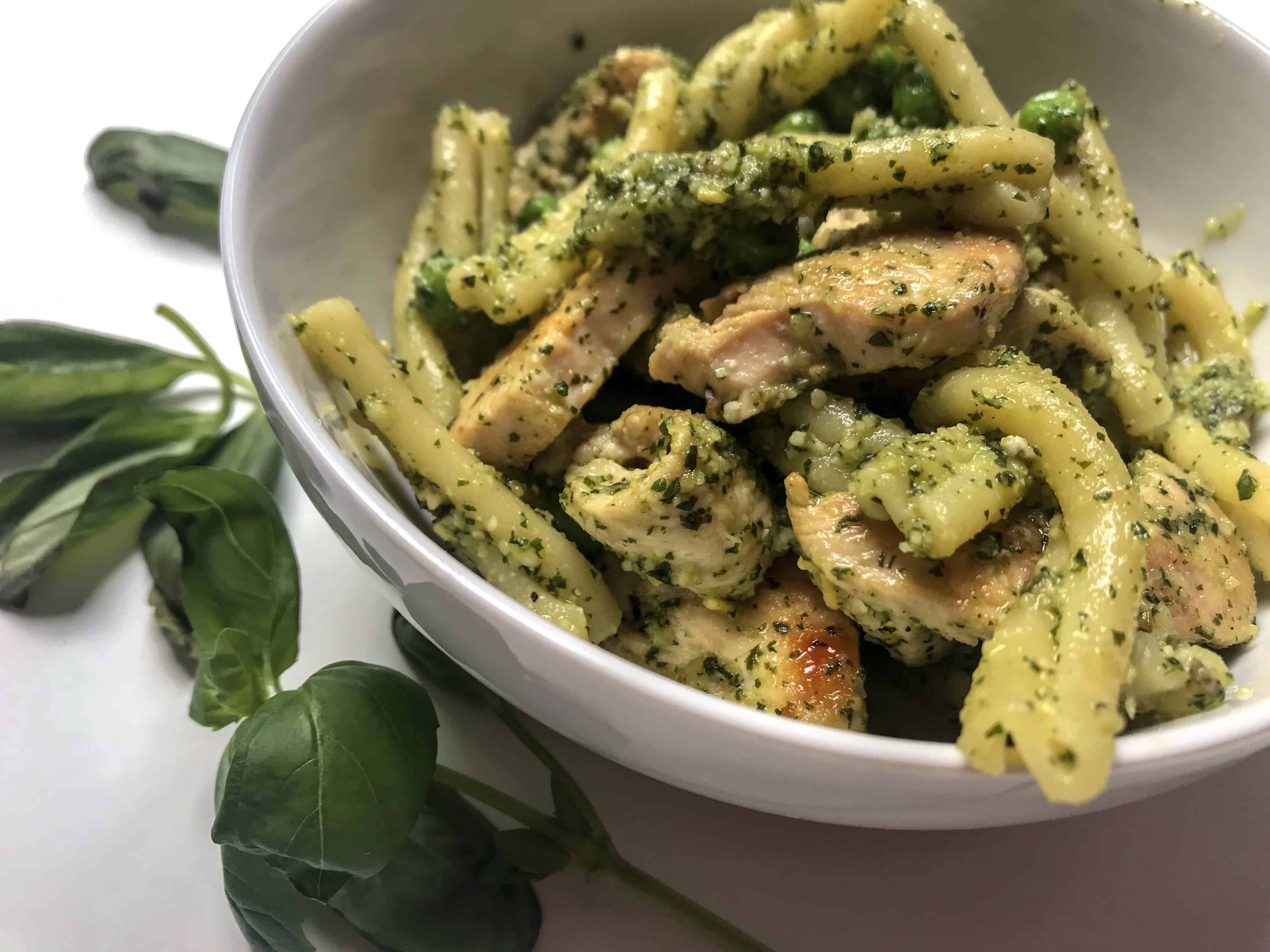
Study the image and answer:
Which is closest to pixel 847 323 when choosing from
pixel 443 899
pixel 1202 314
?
pixel 1202 314

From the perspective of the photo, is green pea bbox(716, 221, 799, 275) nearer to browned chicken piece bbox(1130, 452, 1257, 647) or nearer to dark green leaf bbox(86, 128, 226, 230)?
browned chicken piece bbox(1130, 452, 1257, 647)

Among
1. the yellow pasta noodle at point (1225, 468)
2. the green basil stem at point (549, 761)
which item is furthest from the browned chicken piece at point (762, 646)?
the yellow pasta noodle at point (1225, 468)

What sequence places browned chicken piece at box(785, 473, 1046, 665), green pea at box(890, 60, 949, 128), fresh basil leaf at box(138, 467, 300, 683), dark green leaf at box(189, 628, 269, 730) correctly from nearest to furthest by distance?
browned chicken piece at box(785, 473, 1046, 665) < dark green leaf at box(189, 628, 269, 730) < fresh basil leaf at box(138, 467, 300, 683) < green pea at box(890, 60, 949, 128)

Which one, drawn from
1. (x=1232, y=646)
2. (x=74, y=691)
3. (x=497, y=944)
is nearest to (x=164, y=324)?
(x=74, y=691)

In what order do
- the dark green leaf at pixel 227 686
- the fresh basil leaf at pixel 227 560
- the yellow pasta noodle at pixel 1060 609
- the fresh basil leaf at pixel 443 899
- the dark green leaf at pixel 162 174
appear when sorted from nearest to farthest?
the yellow pasta noodle at pixel 1060 609
the fresh basil leaf at pixel 443 899
the dark green leaf at pixel 227 686
the fresh basil leaf at pixel 227 560
the dark green leaf at pixel 162 174

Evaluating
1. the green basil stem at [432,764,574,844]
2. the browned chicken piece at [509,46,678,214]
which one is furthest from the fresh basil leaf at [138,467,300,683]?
the browned chicken piece at [509,46,678,214]

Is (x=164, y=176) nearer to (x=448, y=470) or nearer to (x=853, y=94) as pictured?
(x=448, y=470)

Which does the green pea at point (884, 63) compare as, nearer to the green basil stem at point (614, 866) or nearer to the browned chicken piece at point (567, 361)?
the browned chicken piece at point (567, 361)
